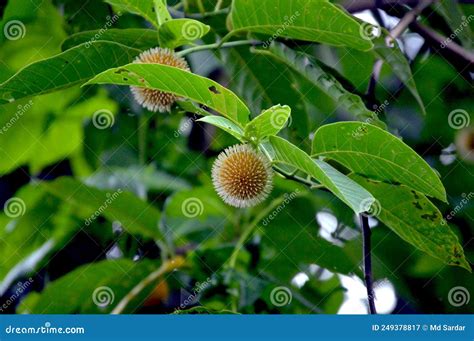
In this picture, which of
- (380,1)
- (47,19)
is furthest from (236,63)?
(47,19)

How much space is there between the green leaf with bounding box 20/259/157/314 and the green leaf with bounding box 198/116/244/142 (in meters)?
0.85

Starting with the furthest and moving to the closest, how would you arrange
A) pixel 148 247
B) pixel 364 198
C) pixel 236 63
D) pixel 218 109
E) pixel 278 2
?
1. pixel 148 247
2. pixel 236 63
3. pixel 278 2
4. pixel 218 109
5. pixel 364 198

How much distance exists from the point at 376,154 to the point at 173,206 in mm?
886

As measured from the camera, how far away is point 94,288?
1.87 meters

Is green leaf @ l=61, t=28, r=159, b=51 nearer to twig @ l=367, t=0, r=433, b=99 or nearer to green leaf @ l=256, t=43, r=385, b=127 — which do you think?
green leaf @ l=256, t=43, r=385, b=127

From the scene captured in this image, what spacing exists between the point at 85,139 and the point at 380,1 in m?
0.86

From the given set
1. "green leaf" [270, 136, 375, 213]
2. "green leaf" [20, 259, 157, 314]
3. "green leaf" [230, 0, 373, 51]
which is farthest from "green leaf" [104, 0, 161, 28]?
"green leaf" [20, 259, 157, 314]

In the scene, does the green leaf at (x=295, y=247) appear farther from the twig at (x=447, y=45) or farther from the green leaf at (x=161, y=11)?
the green leaf at (x=161, y=11)

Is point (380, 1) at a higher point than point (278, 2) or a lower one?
higher

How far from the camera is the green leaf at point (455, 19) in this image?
5.78ft

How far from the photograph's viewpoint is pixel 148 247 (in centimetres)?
194

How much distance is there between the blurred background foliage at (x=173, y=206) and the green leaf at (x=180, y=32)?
0.47 m

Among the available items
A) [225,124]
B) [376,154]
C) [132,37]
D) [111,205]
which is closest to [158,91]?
[132,37]
